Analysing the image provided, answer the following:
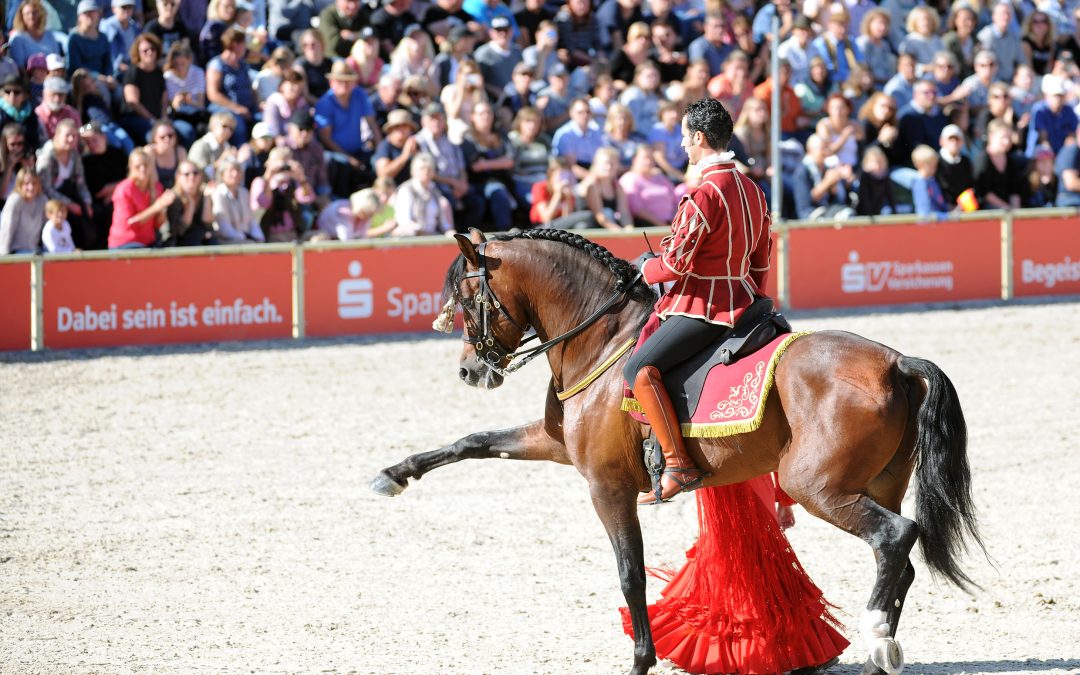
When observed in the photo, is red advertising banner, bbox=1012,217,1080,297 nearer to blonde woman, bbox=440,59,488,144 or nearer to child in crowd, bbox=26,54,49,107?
blonde woman, bbox=440,59,488,144

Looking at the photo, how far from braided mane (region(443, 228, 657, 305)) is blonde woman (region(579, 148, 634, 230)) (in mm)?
9238

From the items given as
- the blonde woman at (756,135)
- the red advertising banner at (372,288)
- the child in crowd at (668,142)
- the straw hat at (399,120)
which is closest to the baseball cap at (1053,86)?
the blonde woman at (756,135)

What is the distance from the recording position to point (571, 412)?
669 centimetres

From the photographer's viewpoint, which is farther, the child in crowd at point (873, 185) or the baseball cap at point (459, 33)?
the baseball cap at point (459, 33)

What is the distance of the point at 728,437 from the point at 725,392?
191 mm

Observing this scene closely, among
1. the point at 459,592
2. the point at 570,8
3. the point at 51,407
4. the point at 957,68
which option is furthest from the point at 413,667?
the point at 957,68

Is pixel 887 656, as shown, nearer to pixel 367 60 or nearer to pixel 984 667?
pixel 984 667

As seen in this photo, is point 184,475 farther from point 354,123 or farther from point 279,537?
point 354,123

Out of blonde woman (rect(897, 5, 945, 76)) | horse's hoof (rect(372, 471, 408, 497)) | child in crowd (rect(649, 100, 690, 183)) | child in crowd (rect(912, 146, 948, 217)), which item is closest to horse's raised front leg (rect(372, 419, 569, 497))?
horse's hoof (rect(372, 471, 408, 497))

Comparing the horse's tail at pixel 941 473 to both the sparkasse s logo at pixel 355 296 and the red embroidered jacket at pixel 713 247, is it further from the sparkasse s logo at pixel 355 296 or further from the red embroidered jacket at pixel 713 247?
the sparkasse s logo at pixel 355 296

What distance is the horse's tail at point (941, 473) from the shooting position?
603cm

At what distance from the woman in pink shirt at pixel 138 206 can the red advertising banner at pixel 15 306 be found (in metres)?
0.99

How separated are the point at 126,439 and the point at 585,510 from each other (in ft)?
12.7

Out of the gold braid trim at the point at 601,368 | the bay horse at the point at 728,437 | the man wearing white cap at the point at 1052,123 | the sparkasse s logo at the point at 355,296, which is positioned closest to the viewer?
the bay horse at the point at 728,437
